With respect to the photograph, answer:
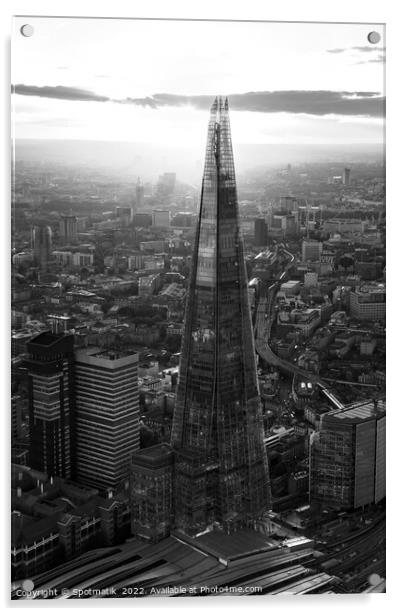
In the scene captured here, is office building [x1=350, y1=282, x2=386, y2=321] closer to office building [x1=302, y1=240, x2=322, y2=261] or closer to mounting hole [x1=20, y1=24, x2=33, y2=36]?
office building [x1=302, y1=240, x2=322, y2=261]

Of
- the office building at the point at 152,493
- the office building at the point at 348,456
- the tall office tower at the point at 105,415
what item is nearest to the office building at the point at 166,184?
the tall office tower at the point at 105,415

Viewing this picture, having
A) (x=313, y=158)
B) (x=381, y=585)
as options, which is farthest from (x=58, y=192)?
(x=381, y=585)

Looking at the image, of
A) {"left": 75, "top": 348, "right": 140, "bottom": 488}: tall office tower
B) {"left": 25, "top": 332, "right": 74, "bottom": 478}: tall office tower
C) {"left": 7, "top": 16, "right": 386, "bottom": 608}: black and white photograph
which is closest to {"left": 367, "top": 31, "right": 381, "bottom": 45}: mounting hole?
{"left": 7, "top": 16, "right": 386, "bottom": 608}: black and white photograph

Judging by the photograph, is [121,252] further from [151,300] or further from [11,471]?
[11,471]

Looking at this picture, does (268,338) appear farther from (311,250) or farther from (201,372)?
(311,250)

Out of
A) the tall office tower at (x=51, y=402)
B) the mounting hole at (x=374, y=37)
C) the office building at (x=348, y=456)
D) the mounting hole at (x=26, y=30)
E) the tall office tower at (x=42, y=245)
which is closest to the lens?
the mounting hole at (x=26, y=30)

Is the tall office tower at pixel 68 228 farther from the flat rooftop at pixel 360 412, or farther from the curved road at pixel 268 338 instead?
the flat rooftop at pixel 360 412

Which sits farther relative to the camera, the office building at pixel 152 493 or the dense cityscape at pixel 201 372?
the office building at pixel 152 493
